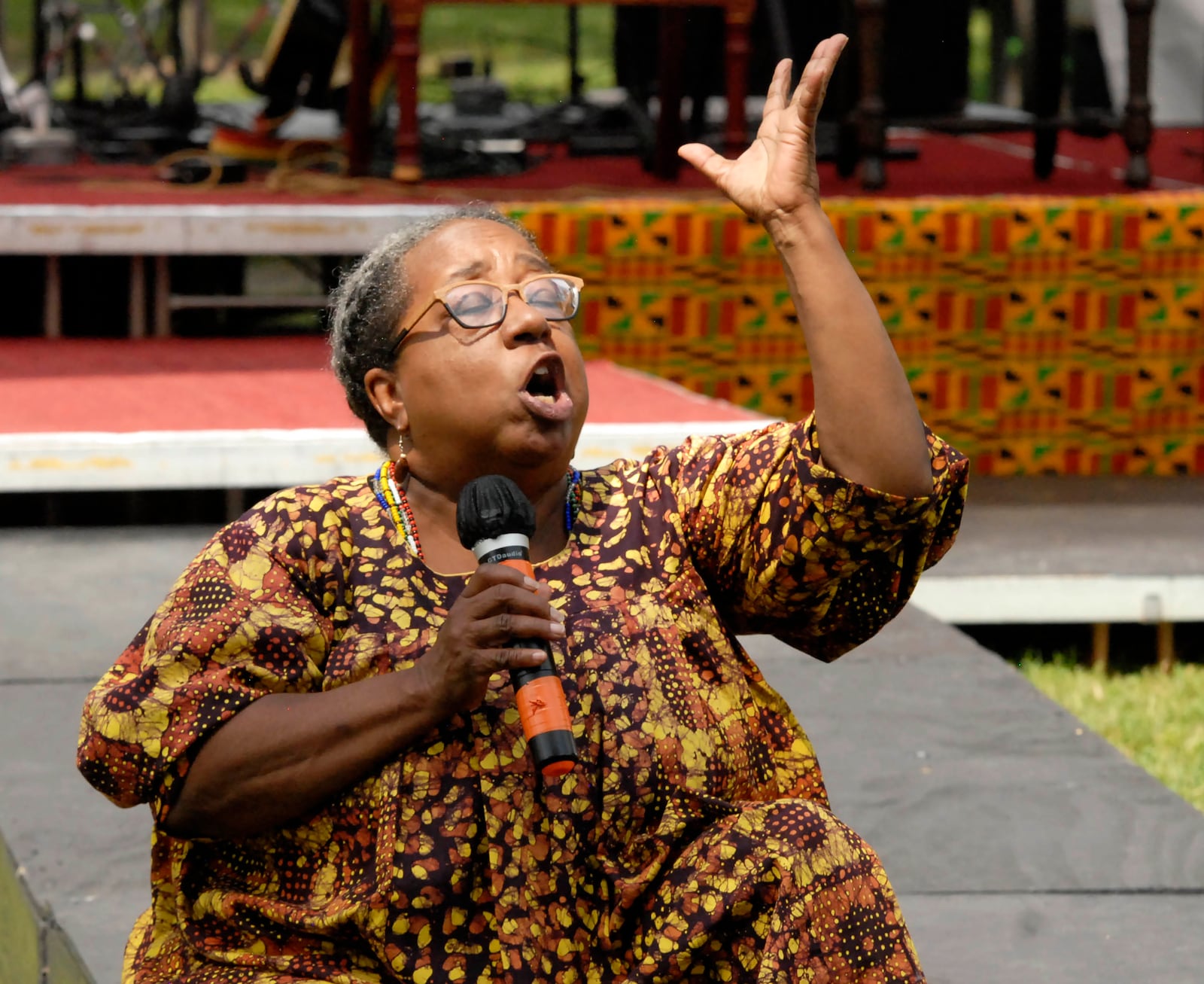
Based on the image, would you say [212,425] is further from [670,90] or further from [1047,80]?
[1047,80]

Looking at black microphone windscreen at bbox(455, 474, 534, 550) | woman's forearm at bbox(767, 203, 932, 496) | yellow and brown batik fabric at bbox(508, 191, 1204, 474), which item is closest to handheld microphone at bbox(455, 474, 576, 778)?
black microphone windscreen at bbox(455, 474, 534, 550)

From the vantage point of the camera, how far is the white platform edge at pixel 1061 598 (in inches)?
172

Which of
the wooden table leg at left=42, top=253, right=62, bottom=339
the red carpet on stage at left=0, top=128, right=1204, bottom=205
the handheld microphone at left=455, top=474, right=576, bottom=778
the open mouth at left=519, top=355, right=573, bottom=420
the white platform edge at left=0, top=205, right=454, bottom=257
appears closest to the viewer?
the handheld microphone at left=455, top=474, right=576, bottom=778

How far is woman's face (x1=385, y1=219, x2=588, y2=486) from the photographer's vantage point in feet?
5.99

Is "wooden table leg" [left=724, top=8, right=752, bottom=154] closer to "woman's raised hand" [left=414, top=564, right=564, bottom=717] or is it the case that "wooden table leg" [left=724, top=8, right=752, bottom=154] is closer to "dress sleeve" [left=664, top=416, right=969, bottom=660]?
"dress sleeve" [left=664, top=416, right=969, bottom=660]

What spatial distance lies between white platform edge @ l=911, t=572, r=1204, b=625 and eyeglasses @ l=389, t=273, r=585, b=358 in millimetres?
2609

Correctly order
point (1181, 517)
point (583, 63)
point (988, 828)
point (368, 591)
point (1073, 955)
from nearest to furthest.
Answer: point (368, 591) < point (1073, 955) < point (988, 828) < point (1181, 517) < point (583, 63)

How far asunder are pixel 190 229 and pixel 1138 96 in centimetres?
297

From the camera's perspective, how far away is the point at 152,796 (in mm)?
1770

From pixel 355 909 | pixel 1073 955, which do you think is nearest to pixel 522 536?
pixel 355 909

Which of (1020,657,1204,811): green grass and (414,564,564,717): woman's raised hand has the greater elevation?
(414,564,564,717): woman's raised hand

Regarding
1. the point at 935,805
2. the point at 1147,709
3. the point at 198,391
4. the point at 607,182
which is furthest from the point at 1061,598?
the point at 607,182

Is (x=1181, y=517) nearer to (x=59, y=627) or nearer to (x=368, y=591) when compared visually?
(x=59, y=627)

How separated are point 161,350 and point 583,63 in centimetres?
1332
